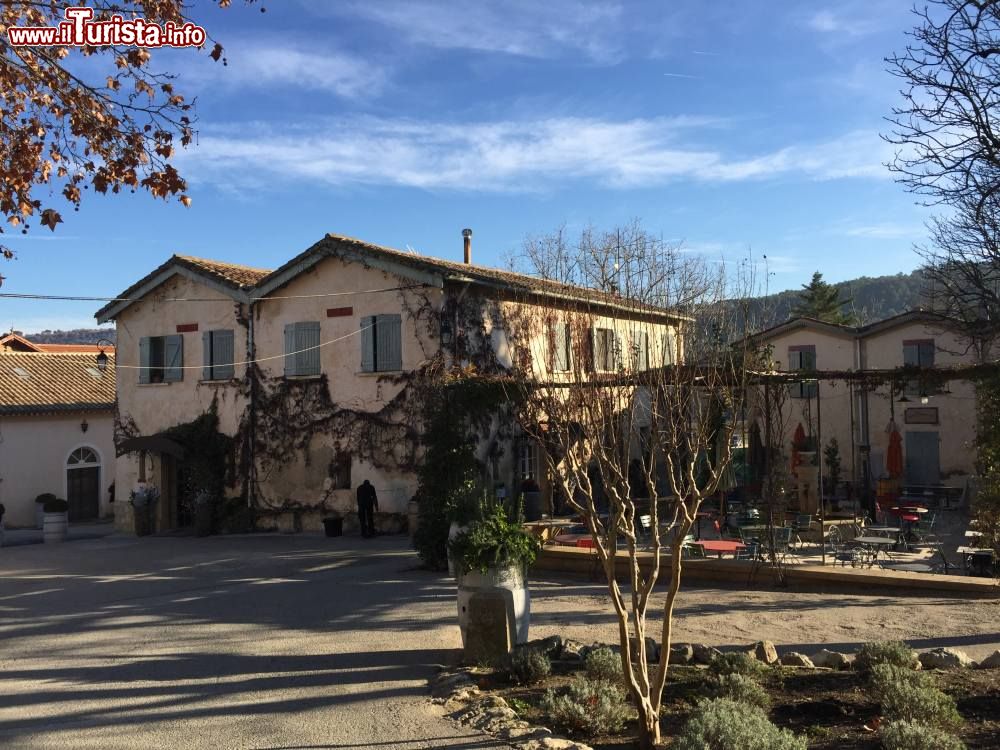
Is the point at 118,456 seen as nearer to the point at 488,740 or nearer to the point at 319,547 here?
the point at 319,547

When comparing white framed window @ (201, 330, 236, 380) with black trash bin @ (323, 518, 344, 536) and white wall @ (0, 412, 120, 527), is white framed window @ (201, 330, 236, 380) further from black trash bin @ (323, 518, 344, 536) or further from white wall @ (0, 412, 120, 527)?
white wall @ (0, 412, 120, 527)

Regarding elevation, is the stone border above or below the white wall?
below

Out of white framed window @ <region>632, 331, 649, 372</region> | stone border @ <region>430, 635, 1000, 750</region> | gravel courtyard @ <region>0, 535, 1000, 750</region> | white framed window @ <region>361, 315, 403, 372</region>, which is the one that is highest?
white framed window @ <region>361, 315, 403, 372</region>

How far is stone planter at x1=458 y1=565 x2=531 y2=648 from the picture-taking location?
834 cm

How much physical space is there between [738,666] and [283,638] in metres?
5.13

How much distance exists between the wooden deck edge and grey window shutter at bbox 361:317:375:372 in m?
7.23

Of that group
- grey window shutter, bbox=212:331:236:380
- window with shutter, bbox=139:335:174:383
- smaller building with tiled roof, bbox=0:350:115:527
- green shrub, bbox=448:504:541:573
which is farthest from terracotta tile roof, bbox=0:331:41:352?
green shrub, bbox=448:504:541:573

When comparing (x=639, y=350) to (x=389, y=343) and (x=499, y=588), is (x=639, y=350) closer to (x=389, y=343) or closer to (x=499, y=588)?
(x=499, y=588)

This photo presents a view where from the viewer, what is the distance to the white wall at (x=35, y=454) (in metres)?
25.6

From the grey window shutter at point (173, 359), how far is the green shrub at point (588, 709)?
59.9ft

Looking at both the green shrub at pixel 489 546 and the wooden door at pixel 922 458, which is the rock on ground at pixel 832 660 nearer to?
the green shrub at pixel 489 546

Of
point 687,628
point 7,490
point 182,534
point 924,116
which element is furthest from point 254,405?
point 924,116

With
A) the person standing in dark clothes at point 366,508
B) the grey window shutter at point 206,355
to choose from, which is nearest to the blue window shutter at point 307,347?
the grey window shutter at point 206,355

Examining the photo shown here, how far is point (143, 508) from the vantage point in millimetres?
21938
